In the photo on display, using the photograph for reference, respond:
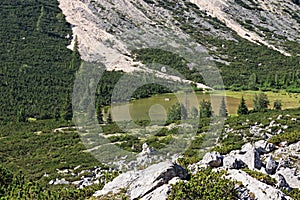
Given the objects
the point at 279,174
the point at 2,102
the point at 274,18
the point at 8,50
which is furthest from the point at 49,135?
the point at 274,18

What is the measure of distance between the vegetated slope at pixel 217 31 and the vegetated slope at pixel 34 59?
406 centimetres

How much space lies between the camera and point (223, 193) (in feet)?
61.0

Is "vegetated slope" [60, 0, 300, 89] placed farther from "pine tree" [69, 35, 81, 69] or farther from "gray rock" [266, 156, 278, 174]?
"gray rock" [266, 156, 278, 174]

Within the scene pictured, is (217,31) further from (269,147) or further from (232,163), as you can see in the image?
(232,163)

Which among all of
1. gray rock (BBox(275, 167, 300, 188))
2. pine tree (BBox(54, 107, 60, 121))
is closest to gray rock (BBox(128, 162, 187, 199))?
gray rock (BBox(275, 167, 300, 188))

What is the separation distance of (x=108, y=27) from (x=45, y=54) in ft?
64.0

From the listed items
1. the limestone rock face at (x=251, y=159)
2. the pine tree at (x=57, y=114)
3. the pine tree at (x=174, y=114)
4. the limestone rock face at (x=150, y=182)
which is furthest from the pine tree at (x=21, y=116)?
the limestone rock face at (x=150, y=182)

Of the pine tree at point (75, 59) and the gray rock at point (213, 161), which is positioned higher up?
the pine tree at point (75, 59)

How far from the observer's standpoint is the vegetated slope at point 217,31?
91.9 m

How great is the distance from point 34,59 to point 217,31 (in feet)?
152

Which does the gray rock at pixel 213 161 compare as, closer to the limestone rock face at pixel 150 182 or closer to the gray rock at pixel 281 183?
the gray rock at pixel 281 183

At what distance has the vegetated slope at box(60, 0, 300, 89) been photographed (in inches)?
3620

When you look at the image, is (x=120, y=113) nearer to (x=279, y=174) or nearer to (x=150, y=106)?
(x=150, y=106)

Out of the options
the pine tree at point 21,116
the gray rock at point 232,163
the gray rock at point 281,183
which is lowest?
the gray rock at point 281,183
